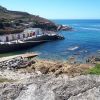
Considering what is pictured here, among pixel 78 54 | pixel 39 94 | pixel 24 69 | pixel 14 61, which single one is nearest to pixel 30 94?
pixel 39 94

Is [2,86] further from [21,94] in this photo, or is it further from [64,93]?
[64,93]

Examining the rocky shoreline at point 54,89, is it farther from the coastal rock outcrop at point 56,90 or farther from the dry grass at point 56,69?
the dry grass at point 56,69

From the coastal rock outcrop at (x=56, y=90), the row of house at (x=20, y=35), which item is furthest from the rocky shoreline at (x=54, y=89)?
the row of house at (x=20, y=35)

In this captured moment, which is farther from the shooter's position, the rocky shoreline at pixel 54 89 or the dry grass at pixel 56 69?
the dry grass at pixel 56 69

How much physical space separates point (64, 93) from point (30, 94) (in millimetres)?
2530

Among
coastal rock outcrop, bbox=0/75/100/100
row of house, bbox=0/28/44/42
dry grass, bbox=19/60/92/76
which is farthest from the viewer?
row of house, bbox=0/28/44/42

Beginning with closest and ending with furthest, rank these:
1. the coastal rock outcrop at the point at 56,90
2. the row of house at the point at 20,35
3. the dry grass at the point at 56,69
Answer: the coastal rock outcrop at the point at 56,90 → the dry grass at the point at 56,69 → the row of house at the point at 20,35

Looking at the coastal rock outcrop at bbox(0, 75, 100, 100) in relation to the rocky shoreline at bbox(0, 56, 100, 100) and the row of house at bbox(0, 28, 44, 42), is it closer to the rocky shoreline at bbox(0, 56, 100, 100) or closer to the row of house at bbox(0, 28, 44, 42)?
the rocky shoreline at bbox(0, 56, 100, 100)

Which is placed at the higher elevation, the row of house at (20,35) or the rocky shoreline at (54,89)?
the rocky shoreline at (54,89)

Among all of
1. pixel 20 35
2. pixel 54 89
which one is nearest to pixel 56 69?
pixel 54 89

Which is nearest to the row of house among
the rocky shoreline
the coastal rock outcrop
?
the rocky shoreline

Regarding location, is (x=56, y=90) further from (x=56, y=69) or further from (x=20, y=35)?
(x=20, y=35)

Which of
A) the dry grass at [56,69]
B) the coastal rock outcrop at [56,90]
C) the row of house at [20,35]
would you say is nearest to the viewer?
the coastal rock outcrop at [56,90]

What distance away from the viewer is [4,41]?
96.9 meters
